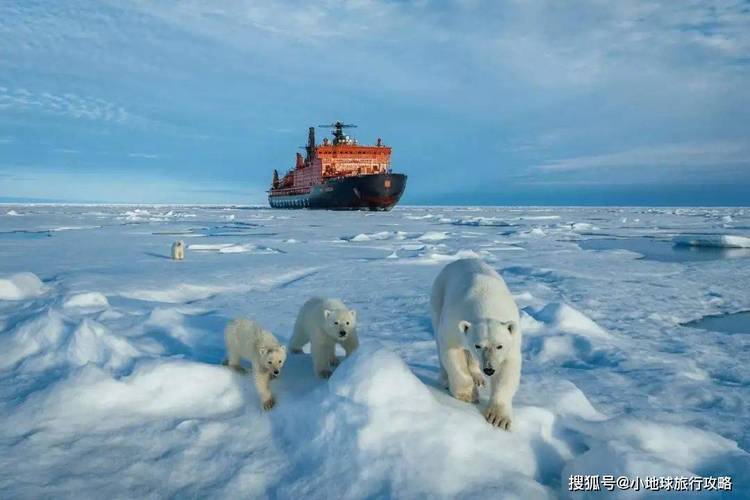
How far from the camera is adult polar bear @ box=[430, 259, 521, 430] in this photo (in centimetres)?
265

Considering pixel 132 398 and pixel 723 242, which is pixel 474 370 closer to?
pixel 132 398

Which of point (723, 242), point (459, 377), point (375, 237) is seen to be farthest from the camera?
point (375, 237)

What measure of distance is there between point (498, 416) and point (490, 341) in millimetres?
398

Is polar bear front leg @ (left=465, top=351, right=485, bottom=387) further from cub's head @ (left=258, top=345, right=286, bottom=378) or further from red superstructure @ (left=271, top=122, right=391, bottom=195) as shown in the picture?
A: red superstructure @ (left=271, top=122, right=391, bottom=195)

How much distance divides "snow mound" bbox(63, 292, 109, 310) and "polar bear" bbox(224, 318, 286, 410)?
3021 mm

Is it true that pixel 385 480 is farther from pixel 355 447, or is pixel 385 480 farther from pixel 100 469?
pixel 100 469

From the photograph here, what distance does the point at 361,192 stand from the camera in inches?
1783

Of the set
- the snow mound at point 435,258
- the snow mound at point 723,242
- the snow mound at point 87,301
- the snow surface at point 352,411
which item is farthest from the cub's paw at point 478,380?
the snow mound at point 723,242

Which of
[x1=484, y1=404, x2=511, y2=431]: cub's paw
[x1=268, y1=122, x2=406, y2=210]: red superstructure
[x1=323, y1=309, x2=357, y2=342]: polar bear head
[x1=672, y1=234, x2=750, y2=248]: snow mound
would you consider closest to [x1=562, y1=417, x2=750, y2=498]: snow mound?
[x1=484, y1=404, x2=511, y2=431]: cub's paw

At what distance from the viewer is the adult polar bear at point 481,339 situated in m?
2.65

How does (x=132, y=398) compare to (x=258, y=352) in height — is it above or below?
below

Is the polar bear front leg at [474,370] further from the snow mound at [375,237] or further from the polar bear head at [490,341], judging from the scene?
the snow mound at [375,237]

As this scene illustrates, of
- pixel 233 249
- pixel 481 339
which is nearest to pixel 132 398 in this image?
pixel 481 339

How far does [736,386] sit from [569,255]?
9.61 m
